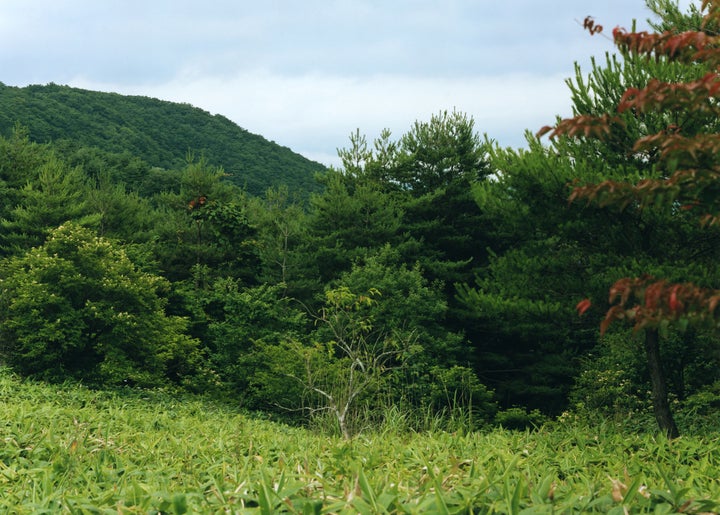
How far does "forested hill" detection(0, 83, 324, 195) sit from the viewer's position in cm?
4459

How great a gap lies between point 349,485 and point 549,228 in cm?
843

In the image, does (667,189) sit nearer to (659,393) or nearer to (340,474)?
(340,474)

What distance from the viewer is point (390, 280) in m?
17.0

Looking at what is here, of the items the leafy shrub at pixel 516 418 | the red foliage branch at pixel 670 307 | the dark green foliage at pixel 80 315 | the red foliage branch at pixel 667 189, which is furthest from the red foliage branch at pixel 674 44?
the leafy shrub at pixel 516 418

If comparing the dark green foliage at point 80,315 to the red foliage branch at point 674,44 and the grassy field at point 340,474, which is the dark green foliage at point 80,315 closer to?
the grassy field at point 340,474

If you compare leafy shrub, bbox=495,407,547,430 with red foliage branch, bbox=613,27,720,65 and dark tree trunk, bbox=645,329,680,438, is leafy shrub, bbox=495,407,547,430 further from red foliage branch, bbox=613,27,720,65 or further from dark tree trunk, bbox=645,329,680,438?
red foliage branch, bbox=613,27,720,65

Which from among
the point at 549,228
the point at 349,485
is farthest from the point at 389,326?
the point at 349,485

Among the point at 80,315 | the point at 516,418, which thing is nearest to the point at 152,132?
the point at 80,315

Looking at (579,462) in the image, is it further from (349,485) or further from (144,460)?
(144,460)

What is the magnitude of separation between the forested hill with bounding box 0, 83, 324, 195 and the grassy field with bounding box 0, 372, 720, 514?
36.0m

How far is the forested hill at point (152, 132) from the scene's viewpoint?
44594 mm

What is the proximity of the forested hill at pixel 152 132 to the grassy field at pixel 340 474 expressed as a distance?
36.0 meters

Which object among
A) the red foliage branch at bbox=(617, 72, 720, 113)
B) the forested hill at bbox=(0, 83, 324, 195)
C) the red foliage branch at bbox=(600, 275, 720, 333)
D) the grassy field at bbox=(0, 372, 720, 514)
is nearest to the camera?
the red foliage branch at bbox=(600, 275, 720, 333)

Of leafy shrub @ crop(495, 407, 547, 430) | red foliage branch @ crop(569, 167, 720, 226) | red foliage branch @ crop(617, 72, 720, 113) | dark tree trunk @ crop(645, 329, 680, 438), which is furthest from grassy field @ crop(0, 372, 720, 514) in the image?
leafy shrub @ crop(495, 407, 547, 430)
